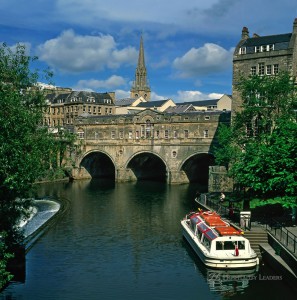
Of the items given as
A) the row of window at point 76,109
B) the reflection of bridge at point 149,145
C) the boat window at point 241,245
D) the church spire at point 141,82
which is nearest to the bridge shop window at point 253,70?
the reflection of bridge at point 149,145

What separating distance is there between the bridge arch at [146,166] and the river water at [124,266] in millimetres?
28378

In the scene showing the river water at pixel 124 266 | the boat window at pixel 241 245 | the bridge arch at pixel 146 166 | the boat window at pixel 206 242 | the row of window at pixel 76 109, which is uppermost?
the row of window at pixel 76 109

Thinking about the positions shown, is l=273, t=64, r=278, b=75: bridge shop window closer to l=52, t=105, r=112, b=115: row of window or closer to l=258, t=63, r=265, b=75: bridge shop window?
l=258, t=63, r=265, b=75: bridge shop window

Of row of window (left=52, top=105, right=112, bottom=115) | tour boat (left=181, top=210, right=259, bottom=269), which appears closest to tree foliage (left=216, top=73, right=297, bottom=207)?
tour boat (left=181, top=210, right=259, bottom=269)

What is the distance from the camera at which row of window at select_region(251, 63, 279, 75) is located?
182 feet

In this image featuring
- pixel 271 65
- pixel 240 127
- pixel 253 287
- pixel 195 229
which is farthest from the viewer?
pixel 271 65

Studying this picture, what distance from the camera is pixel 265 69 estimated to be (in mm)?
56344

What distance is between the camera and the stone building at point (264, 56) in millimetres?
54469

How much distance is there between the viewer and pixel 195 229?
116 feet

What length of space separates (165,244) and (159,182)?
143ft

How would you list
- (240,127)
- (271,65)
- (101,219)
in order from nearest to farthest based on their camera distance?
1. (101,219)
2. (240,127)
3. (271,65)

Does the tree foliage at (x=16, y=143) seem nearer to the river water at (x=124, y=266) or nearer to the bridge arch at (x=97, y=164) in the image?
the river water at (x=124, y=266)

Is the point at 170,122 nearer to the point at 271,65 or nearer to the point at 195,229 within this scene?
the point at 271,65

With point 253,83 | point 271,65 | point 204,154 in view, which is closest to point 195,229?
point 253,83
